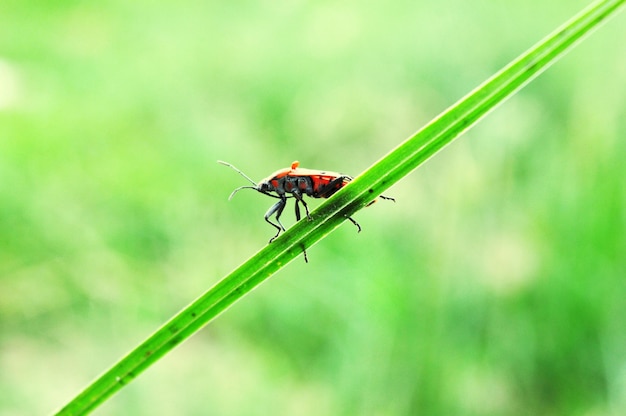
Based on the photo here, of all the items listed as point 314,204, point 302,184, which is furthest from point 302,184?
point 314,204

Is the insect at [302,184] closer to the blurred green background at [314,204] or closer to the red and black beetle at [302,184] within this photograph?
the red and black beetle at [302,184]

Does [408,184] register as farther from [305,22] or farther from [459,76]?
[305,22]

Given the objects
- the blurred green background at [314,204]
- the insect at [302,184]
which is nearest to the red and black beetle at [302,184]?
the insect at [302,184]

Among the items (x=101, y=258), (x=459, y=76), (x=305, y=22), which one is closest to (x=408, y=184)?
(x=459, y=76)

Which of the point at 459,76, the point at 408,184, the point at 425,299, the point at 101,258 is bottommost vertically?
the point at 425,299

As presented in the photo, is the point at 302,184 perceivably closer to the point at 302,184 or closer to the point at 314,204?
the point at 302,184

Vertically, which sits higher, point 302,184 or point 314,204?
point 314,204

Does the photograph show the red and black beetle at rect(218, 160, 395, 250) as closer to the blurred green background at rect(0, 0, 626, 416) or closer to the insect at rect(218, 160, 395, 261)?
the insect at rect(218, 160, 395, 261)

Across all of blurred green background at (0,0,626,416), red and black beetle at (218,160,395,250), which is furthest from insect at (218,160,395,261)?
blurred green background at (0,0,626,416)
